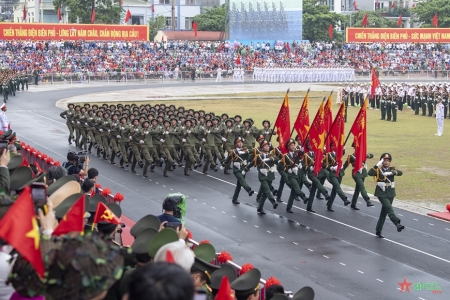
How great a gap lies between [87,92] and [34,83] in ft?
22.3

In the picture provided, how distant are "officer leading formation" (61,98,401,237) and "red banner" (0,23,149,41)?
37533mm

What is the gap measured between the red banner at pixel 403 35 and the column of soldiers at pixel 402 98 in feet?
90.3

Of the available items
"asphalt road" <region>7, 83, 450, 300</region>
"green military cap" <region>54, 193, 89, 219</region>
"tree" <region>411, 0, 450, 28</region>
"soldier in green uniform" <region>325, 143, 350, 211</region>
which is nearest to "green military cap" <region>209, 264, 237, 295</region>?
"green military cap" <region>54, 193, 89, 219</region>

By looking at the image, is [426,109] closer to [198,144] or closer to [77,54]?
[198,144]

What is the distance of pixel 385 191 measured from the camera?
13.5 m

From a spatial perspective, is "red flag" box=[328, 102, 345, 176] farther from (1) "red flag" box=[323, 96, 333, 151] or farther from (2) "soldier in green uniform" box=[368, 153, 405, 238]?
(2) "soldier in green uniform" box=[368, 153, 405, 238]

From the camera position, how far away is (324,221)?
1458 centimetres

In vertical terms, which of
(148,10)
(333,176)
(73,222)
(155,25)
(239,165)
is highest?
(148,10)

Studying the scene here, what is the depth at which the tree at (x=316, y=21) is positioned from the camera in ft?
264

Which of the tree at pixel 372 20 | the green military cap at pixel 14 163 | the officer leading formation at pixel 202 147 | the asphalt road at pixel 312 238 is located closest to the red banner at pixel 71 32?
the tree at pixel 372 20

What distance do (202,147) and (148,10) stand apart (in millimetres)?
78821

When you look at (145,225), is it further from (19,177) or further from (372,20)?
(372,20)

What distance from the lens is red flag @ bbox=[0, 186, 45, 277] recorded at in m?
3.69

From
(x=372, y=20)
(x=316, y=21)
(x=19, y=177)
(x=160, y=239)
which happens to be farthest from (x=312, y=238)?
(x=372, y=20)
